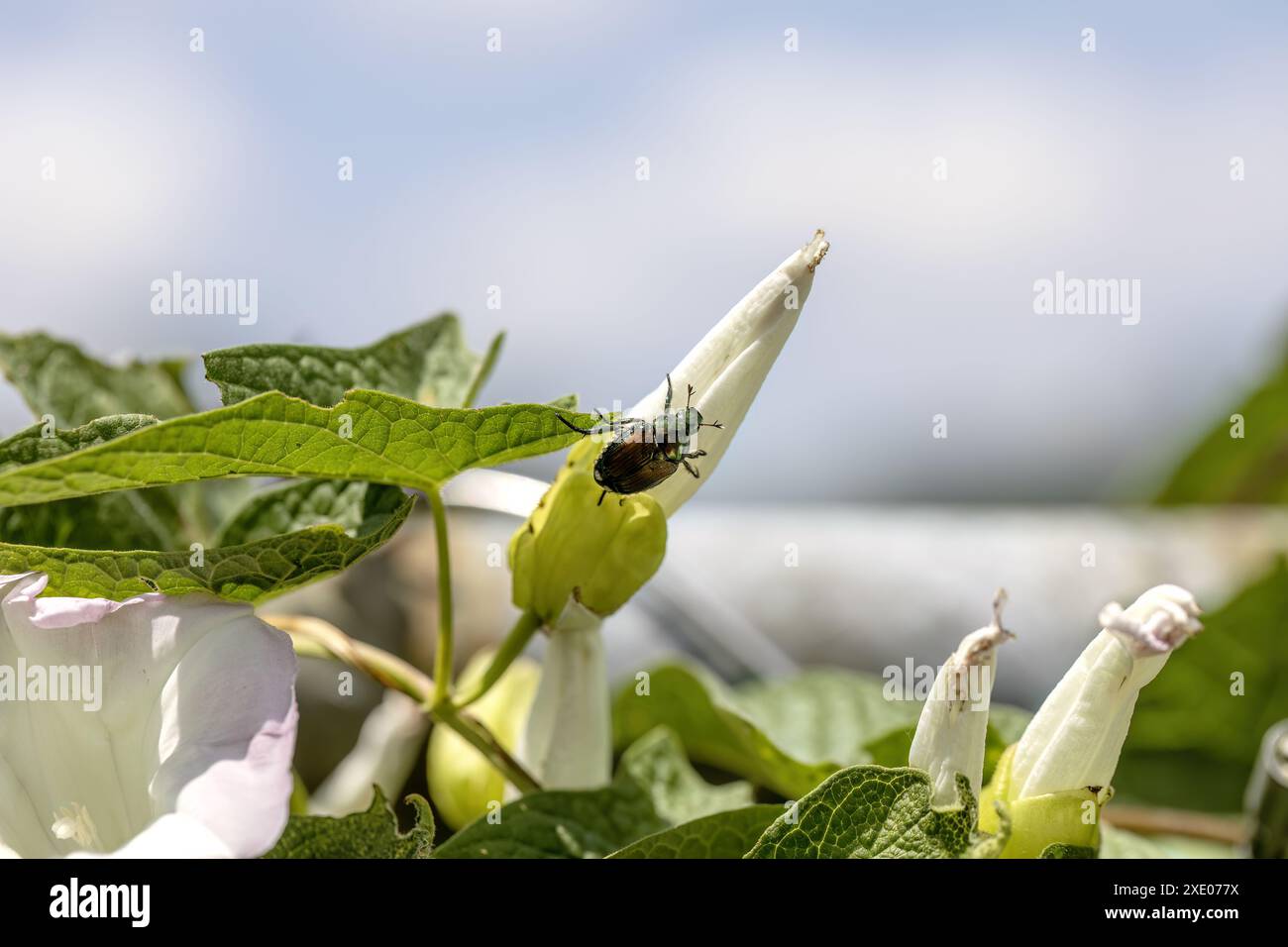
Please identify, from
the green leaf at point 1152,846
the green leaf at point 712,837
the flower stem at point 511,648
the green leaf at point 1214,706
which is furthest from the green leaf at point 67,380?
the green leaf at point 1214,706

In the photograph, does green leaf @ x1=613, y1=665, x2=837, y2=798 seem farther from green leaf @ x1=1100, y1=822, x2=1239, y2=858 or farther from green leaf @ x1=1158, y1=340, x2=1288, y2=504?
green leaf @ x1=1158, y1=340, x2=1288, y2=504

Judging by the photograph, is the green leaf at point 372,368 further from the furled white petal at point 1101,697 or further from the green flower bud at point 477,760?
the furled white petal at point 1101,697

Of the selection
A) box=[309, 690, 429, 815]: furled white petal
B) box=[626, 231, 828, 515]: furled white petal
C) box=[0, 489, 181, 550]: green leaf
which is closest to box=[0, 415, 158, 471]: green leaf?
box=[0, 489, 181, 550]: green leaf

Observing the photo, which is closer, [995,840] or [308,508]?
[995,840]

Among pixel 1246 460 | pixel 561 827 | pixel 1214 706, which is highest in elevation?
pixel 1246 460

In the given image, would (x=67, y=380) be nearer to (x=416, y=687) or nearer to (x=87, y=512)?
(x=87, y=512)

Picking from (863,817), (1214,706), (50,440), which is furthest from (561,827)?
(1214,706)
